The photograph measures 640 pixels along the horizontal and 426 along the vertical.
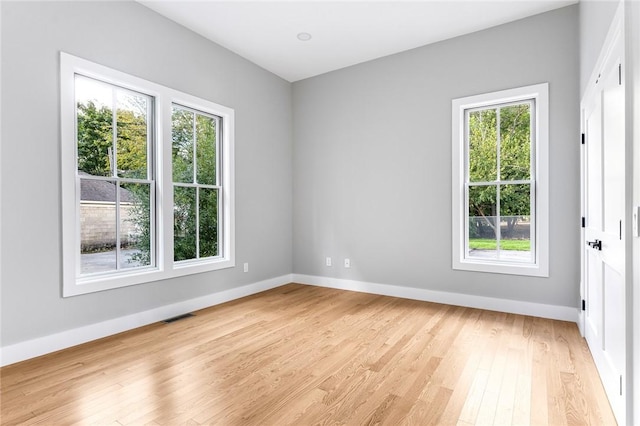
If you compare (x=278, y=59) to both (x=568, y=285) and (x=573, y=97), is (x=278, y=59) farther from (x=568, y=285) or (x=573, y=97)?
(x=568, y=285)

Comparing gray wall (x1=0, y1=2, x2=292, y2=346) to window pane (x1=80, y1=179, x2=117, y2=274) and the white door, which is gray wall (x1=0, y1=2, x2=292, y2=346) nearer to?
window pane (x1=80, y1=179, x2=117, y2=274)

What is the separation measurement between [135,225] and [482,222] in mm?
3824

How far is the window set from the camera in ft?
11.6

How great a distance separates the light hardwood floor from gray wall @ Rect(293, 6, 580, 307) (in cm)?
78

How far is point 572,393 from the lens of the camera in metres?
2.05

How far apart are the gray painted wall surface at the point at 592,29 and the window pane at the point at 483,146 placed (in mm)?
894

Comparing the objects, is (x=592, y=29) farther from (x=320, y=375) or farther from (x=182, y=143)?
(x=182, y=143)

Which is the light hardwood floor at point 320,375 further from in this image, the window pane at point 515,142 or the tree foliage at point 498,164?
the window pane at point 515,142

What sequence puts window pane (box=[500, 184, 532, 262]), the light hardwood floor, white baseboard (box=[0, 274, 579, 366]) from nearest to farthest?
the light hardwood floor < white baseboard (box=[0, 274, 579, 366]) < window pane (box=[500, 184, 532, 262])

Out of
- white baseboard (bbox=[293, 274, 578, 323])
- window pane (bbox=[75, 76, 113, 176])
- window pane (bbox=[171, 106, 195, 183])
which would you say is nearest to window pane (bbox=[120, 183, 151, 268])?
window pane (bbox=[75, 76, 113, 176])

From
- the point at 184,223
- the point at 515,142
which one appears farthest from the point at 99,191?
the point at 515,142

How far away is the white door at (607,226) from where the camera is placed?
68.2 inches

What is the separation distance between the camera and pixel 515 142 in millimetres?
3730

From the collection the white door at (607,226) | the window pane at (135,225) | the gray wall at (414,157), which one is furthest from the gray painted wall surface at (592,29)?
the window pane at (135,225)
